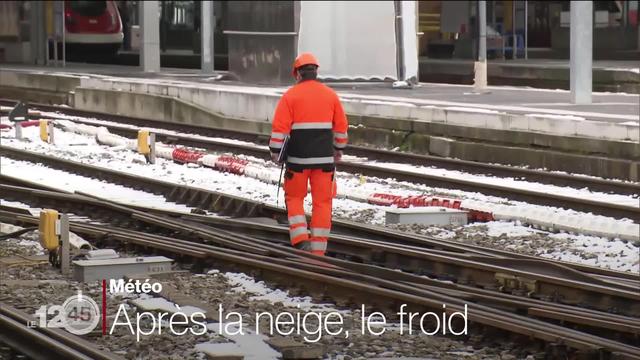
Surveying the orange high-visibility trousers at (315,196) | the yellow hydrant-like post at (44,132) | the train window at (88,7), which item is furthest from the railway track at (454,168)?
the train window at (88,7)

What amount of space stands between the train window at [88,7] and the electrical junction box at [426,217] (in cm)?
2992

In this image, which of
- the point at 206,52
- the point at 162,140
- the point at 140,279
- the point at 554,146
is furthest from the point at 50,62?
the point at 140,279

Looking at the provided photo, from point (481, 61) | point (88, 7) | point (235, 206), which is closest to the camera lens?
point (235, 206)

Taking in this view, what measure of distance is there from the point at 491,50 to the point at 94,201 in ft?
87.1

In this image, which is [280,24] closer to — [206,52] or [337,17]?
[337,17]

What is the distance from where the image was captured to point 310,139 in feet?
34.4

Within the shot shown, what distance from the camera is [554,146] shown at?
706 inches

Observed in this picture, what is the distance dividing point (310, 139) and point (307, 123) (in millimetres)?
122

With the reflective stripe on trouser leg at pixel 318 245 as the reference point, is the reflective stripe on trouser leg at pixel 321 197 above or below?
above

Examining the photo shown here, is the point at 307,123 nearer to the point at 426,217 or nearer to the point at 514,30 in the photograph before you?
the point at 426,217

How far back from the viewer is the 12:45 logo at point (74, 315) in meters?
8.28

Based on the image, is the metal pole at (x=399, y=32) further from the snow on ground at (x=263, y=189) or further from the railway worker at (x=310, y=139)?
the railway worker at (x=310, y=139)

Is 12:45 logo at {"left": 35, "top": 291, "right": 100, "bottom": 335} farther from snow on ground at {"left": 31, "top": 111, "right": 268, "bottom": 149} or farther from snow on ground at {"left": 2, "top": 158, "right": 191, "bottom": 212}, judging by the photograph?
snow on ground at {"left": 31, "top": 111, "right": 268, "bottom": 149}

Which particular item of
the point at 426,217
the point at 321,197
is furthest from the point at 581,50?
the point at 321,197
